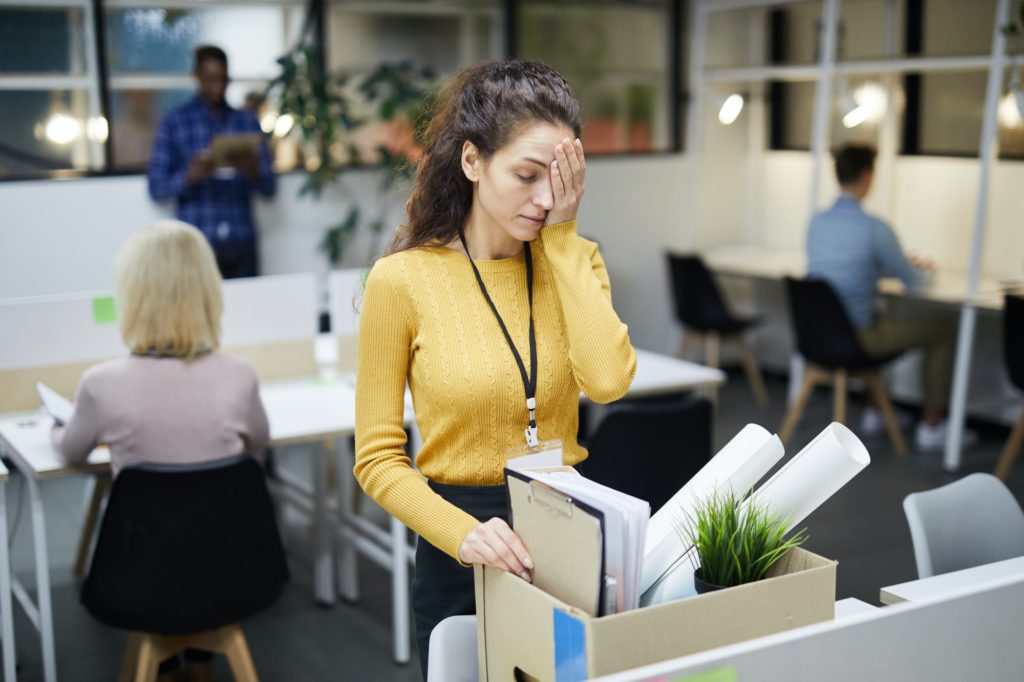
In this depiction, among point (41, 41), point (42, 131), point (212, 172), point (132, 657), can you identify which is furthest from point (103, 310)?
point (41, 41)

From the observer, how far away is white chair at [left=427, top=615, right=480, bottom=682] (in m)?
1.57

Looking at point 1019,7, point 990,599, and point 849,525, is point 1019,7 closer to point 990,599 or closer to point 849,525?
point 849,525

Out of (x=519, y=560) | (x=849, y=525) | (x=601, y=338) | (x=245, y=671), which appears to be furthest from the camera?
(x=849, y=525)

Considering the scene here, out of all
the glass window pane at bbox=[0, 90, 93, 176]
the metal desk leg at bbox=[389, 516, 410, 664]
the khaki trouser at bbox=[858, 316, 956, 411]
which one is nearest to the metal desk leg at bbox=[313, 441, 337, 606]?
the metal desk leg at bbox=[389, 516, 410, 664]

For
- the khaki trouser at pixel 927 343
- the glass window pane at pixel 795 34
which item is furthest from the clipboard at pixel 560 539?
the glass window pane at pixel 795 34

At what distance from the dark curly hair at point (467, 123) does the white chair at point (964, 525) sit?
1.04 meters

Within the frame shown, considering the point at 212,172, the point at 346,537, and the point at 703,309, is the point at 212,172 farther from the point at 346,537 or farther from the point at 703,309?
the point at 703,309

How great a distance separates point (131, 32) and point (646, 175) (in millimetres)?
2972

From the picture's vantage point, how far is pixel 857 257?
208 inches

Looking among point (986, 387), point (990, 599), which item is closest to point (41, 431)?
point (990, 599)

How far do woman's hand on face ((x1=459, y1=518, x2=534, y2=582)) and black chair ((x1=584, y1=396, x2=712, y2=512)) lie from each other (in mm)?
1675

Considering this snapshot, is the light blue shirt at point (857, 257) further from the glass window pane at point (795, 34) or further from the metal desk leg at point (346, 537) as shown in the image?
the metal desk leg at point (346, 537)

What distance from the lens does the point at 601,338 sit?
164cm

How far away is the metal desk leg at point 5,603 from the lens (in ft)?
9.45
